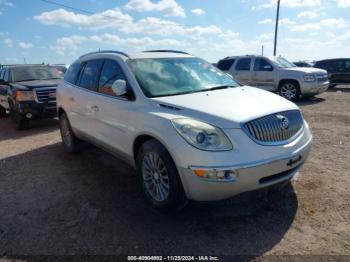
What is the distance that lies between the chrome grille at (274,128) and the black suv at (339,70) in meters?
16.6

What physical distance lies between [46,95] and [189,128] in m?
7.24

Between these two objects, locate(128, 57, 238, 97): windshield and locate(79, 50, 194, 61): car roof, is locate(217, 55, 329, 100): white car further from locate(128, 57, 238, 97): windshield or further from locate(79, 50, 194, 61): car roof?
locate(128, 57, 238, 97): windshield

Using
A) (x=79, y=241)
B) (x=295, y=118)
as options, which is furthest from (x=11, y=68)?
(x=295, y=118)

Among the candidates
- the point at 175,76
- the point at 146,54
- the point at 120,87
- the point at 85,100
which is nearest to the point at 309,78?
the point at 146,54

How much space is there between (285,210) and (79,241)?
2251 millimetres

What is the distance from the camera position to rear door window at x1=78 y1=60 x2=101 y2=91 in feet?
17.7

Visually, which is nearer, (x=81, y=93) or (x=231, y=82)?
(x=231, y=82)

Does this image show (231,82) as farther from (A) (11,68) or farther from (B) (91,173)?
(A) (11,68)

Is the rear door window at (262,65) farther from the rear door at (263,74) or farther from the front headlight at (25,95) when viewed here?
the front headlight at (25,95)

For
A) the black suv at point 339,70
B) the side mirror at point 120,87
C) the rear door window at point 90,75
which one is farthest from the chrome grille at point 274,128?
the black suv at point 339,70

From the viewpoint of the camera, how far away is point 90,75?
18.4 ft

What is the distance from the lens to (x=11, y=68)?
1078 cm

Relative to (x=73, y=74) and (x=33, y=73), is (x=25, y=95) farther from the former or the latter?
(x=73, y=74)

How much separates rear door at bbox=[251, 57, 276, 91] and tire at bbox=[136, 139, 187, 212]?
1057 cm
